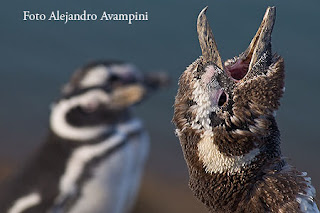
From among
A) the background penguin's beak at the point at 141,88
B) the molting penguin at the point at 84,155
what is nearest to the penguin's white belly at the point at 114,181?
the molting penguin at the point at 84,155

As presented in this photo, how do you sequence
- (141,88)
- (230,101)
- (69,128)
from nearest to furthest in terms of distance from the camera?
(230,101) → (141,88) → (69,128)

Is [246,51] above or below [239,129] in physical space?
above

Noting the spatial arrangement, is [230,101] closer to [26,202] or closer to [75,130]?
[75,130]

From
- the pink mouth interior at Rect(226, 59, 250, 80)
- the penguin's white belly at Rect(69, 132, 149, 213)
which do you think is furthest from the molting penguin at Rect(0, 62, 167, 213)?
the pink mouth interior at Rect(226, 59, 250, 80)

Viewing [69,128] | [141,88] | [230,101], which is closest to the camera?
[230,101]

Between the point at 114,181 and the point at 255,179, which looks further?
the point at 114,181

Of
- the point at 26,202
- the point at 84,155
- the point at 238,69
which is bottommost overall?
the point at 238,69

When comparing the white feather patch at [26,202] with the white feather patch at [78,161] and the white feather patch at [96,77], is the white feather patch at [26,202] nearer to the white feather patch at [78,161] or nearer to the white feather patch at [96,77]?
A: the white feather patch at [78,161]

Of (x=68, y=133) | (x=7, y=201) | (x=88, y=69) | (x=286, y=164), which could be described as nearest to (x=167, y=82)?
(x=88, y=69)

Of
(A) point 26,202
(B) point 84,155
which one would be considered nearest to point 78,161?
(B) point 84,155
